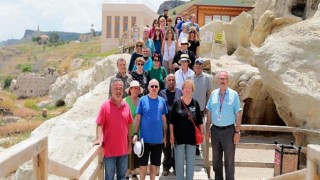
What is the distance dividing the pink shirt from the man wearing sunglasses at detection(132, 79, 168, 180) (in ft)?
1.30

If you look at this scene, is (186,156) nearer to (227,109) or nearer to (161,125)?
(161,125)

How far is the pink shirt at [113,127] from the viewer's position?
5.46 meters

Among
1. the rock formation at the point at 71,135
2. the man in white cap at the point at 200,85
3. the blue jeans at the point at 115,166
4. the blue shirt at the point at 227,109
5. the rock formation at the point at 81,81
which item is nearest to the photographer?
the blue jeans at the point at 115,166

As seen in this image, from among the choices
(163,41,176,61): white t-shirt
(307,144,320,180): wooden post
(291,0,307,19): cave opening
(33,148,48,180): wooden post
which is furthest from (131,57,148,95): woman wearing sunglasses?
(291,0,307,19): cave opening

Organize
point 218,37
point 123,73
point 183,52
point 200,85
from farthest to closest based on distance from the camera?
1. point 218,37
2. point 183,52
3. point 200,85
4. point 123,73

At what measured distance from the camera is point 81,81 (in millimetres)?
33656

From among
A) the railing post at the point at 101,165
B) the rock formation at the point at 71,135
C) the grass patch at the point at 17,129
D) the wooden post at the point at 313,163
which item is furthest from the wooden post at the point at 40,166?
the grass patch at the point at 17,129

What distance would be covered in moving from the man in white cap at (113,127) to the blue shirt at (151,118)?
1.13 feet

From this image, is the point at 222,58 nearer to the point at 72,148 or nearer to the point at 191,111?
the point at 72,148

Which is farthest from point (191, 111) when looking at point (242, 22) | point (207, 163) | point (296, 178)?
point (242, 22)

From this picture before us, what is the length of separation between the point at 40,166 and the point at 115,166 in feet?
7.83

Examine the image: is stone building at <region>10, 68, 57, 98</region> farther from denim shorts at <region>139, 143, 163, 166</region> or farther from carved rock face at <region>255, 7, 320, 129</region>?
denim shorts at <region>139, 143, 163, 166</region>

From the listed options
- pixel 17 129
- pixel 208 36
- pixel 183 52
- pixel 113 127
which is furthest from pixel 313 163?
pixel 17 129

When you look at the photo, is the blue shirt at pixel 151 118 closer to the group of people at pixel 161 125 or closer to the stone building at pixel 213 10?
the group of people at pixel 161 125
